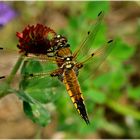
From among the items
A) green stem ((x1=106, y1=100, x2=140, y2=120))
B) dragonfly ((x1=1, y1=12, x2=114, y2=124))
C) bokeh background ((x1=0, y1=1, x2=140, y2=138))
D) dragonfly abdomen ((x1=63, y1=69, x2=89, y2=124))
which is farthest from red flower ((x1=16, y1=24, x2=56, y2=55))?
green stem ((x1=106, y1=100, x2=140, y2=120))

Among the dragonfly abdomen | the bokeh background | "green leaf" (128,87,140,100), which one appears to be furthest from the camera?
"green leaf" (128,87,140,100)

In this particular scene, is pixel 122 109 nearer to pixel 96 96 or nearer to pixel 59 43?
pixel 96 96

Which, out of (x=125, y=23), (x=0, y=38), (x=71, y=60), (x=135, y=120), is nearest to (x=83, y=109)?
(x=71, y=60)

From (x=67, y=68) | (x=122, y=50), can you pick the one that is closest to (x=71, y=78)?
(x=67, y=68)

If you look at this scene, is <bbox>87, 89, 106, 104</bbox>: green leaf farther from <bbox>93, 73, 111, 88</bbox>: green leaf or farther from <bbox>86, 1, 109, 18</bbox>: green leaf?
<bbox>86, 1, 109, 18</bbox>: green leaf

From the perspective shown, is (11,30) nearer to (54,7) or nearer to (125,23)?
(54,7)
